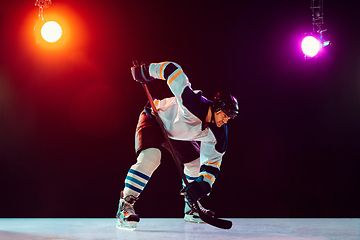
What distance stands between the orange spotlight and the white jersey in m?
1.04

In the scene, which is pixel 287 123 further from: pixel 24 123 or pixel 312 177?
Result: pixel 24 123

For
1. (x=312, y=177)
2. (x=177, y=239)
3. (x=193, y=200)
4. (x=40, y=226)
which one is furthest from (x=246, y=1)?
(x=40, y=226)

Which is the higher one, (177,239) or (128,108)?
(128,108)

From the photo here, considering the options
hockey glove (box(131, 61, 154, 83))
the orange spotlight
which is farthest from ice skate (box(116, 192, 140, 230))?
the orange spotlight

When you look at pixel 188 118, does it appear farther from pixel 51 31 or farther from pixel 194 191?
pixel 51 31

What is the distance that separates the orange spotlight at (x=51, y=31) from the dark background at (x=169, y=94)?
11 cm

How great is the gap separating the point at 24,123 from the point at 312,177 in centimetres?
260

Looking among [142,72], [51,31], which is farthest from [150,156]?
[51,31]

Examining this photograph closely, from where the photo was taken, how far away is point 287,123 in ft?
10.4

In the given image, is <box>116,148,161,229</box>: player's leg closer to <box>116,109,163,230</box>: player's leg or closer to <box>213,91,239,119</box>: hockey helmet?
<box>116,109,163,230</box>: player's leg

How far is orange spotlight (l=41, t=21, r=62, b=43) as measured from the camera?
285 centimetres

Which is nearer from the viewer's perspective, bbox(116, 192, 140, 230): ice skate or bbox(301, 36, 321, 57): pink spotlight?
Answer: bbox(116, 192, 140, 230): ice skate

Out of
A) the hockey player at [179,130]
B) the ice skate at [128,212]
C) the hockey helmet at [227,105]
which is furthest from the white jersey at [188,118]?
the ice skate at [128,212]

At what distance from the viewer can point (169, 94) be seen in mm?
3111
